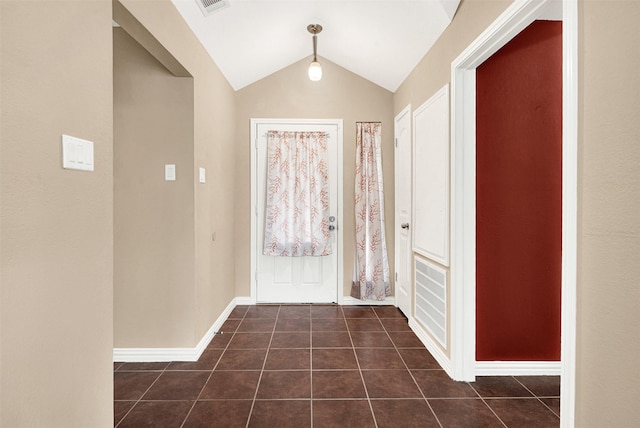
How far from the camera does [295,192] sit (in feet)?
12.5

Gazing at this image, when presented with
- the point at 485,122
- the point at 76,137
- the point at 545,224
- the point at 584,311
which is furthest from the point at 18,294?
the point at 545,224

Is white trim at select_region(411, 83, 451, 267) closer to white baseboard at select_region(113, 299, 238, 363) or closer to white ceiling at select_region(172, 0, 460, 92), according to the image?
white ceiling at select_region(172, 0, 460, 92)

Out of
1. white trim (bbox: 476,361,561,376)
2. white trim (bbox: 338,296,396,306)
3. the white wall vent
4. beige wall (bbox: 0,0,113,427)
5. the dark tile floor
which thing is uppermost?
beige wall (bbox: 0,0,113,427)

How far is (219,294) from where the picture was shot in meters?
3.21

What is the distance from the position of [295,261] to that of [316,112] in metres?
1.70

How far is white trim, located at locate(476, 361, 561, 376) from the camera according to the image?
2312 millimetres

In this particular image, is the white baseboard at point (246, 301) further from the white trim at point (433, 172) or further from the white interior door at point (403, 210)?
the white trim at point (433, 172)

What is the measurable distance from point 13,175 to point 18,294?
14.2 inches

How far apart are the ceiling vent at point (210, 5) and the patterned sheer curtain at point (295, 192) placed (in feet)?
5.09

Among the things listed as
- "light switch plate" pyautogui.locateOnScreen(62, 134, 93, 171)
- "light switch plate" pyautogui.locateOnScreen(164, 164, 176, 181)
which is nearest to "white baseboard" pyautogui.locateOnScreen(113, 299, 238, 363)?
"light switch plate" pyautogui.locateOnScreen(164, 164, 176, 181)

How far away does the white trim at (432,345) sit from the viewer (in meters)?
2.36

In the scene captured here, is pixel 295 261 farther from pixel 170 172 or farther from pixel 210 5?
pixel 210 5

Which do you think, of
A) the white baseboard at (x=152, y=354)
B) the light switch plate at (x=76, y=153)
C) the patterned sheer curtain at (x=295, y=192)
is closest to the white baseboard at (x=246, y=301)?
the patterned sheer curtain at (x=295, y=192)

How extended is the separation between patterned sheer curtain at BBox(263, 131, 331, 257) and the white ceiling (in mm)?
825
